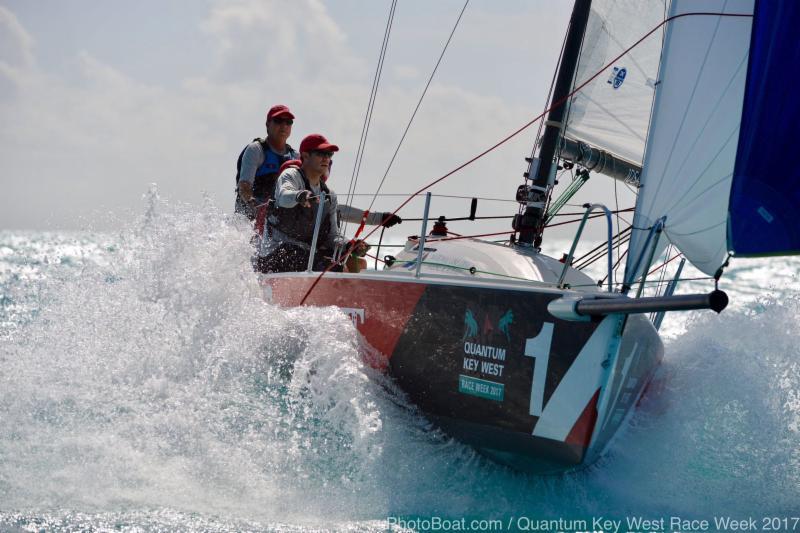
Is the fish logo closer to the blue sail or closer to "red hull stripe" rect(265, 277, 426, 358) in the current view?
the blue sail

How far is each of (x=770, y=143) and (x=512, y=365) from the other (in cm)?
152

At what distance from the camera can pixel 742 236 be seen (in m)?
3.80

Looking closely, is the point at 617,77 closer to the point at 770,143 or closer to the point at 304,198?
the point at 770,143

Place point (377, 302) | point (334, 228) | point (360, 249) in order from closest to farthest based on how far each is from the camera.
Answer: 1. point (377, 302)
2. point (360, 249)
3. point (334, 228)

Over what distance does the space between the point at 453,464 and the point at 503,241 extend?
164 cm

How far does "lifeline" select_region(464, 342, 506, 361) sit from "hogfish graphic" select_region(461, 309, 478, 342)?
0.05 meters

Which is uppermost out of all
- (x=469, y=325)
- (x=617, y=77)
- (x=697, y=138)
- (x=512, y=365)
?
(x=617, y=77)

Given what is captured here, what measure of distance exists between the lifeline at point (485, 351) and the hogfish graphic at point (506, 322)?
0.26 ft

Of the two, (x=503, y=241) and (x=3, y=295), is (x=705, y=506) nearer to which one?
(x=503, y=241)

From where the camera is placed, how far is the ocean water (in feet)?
12.4

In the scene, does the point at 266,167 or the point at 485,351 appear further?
the point at 266,167

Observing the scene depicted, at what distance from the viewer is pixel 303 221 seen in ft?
20.1

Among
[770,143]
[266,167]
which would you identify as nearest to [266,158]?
[266,167]

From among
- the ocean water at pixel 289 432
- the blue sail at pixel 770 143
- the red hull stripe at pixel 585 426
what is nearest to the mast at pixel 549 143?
the ocean water at pixel 289 432
